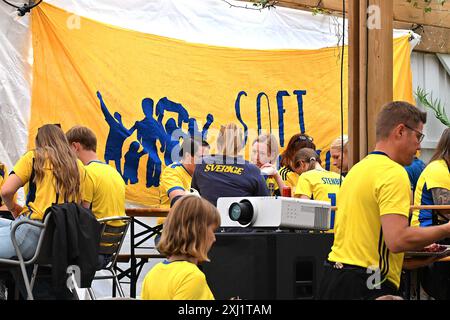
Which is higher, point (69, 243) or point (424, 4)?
point (424, 4)

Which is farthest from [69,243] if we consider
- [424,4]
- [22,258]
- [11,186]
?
[424,4]

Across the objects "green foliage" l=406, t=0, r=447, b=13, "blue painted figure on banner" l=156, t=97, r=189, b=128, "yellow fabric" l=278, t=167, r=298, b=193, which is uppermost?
"green foliage" l=406, t=0, r=447, b=13

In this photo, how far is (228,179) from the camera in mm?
5867

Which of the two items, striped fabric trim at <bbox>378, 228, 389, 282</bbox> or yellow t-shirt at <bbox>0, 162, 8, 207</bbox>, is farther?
yellow t-shirt at <bbox>0, 162, 8, 207</bbox>

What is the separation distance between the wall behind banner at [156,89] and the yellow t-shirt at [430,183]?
10.3ft

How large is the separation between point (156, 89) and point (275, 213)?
3.93 metres

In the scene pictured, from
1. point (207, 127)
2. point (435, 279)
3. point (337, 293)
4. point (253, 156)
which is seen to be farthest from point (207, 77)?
point (337, 293)

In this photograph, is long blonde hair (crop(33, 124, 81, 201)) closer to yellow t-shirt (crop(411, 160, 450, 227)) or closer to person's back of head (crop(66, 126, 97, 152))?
person's back of head (crop(66, 126, 97, 152))

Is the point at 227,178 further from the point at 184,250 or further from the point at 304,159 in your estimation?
the point at 184,250

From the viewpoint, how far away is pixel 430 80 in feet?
Answer: 36.8

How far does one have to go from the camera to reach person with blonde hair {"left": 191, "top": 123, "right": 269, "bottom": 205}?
19.2 feet

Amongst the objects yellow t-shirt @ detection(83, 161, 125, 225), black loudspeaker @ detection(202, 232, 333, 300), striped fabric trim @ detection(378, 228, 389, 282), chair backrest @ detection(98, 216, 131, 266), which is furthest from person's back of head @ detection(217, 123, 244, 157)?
striped fabric trim @ detection(378, 228, 389, 282)

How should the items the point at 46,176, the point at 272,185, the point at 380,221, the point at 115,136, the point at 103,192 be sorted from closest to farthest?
the point at 380,221 < the point at 46,176 < the point at 103,192 < the point at 272,185 < the point at 115,136
